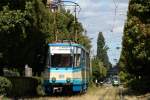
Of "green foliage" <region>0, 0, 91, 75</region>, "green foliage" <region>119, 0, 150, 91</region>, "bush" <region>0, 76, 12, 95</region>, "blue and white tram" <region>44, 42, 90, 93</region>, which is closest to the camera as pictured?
"bush" <region>0, 76, 12, 95</region>

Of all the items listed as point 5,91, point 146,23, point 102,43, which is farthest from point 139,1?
point 102,43

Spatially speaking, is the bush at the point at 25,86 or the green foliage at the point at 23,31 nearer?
the green foliage at the point at 23,31

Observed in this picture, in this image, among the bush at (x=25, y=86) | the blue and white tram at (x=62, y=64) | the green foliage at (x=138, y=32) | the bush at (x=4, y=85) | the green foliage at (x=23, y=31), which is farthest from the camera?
the green foliage at (x=138, y=32)

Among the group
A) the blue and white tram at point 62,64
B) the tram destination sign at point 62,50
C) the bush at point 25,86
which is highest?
the tram destination sign at point 62,50

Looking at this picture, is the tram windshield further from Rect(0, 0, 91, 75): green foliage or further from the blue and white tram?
Rect(0, 0, 91, 75): green foliage

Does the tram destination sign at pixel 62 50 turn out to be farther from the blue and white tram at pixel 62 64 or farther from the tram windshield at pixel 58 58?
the tram windshield at pixel 58 58

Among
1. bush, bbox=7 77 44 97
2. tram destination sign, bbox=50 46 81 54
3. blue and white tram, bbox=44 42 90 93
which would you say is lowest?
bush, bbox=7 77 44 97

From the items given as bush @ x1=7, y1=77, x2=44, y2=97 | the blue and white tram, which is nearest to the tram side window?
the blue and white tram

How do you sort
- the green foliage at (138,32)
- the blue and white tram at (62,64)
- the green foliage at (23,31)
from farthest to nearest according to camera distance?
the green foliage at (138,32)
the blue and white tram at (62,64)
the green foliage at (23,31)

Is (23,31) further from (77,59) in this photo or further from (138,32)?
(138,32)

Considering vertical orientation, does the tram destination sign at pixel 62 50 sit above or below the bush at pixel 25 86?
above

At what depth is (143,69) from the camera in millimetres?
44938

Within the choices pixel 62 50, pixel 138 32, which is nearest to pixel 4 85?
pixel 62 50

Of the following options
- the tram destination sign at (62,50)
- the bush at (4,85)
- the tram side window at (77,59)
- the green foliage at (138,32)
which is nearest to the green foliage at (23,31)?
the tram destination sign at (62,50)
